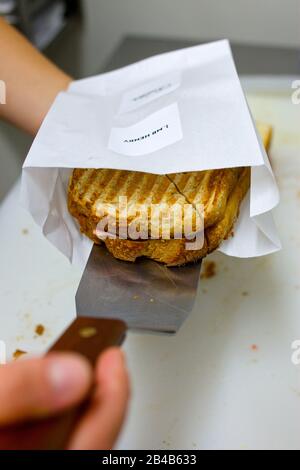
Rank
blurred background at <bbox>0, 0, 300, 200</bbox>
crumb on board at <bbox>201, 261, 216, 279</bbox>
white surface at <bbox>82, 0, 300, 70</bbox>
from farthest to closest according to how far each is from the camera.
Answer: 1. white surface at <bbox>82, 0, 300, 70</bbox>
2. blurred background at <bbox>0, 0, 300, 200</bbox>
3. crumb on board at <bbox>201, 261, 216, 279</bbox>

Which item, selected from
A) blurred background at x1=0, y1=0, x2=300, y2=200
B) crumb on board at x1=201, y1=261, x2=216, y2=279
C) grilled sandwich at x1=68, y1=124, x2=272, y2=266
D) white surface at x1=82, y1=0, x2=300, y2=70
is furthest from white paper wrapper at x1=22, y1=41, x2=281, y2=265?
white surface at x1=82, y1=0, x2=300, y2=70

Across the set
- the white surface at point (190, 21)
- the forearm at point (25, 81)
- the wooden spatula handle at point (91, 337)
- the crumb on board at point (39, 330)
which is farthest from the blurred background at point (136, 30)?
the wooden spatula handle at point (91, 337)

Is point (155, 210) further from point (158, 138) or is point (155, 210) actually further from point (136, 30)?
point (136, 30)

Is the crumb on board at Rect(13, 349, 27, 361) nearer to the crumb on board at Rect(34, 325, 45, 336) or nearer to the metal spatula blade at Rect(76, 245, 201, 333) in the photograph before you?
the crumb on board at Rect(34, 325, 45, 336)

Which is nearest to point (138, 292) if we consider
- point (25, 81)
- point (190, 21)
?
point (25, 81)

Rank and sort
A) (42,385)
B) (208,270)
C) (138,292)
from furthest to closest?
1. (208,270)
2. (138,292)
3. (42,385)

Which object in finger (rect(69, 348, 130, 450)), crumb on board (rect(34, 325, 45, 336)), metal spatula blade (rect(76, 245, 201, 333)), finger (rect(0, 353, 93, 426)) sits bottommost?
crumb on board (rect(34, 325, 45, 336))
